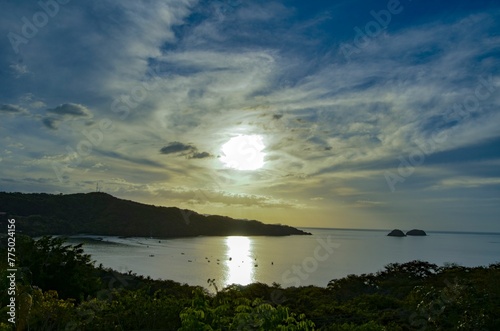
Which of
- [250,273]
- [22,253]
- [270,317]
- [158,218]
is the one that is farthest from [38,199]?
[270,317]

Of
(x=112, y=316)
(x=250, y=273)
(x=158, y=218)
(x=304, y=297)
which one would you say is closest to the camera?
(x=112, y=316)

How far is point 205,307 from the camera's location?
8164 mm

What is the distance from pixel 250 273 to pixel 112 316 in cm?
7325

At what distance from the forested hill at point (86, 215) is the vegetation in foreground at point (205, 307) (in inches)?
3849

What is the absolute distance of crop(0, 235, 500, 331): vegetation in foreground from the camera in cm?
768

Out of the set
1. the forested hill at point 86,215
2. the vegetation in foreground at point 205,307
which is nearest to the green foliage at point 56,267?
the vegetation in foreground at point 205,307

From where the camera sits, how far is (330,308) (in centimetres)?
1238

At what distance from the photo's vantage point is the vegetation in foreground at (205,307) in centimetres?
768

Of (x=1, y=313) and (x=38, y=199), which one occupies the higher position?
(x=38, y=199)

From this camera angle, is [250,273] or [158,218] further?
[158,218]

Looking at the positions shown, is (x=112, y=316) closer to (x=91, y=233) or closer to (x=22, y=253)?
(x=22, y=253)

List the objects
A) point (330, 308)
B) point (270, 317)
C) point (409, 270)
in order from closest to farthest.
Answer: point (270, 317), point (330, 308), point (409, 270)

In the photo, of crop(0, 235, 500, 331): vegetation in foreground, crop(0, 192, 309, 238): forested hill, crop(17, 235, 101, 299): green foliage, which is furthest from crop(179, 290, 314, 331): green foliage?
crop(0, 192, 309, 238): forested hill

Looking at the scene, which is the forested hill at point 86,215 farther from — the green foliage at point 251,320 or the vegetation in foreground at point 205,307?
the green foliage at point 251,320
